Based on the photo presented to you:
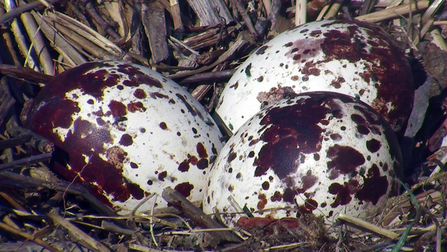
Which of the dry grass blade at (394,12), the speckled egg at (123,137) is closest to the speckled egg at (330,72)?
the speckled egg at (123,137)

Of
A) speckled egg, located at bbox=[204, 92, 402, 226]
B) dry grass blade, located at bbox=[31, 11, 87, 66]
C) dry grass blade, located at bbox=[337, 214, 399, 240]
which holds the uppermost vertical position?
dry grass blade, located at bbox=[31, 11, 87, 66]

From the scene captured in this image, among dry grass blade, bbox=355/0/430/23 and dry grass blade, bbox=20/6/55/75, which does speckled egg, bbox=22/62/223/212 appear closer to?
dry grass blade, bbox=20/6/55/75

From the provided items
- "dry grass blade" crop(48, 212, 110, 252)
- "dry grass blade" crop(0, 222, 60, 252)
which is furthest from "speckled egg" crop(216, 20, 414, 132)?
"dry grass blade" crop(0, 222, 60, 252)

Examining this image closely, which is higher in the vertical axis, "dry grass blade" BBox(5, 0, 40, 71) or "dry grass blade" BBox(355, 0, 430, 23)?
A: "dry grass blade" BBox(5, 0, 40, 71)

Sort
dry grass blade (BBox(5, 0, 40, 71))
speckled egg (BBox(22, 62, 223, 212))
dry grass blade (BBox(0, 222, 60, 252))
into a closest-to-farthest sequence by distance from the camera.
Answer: dry grass blade (BBox(0, 222, 60, 252)) → speckled egg (BBox(22, 62, 223, 212)) → dry grass blade (BBox(5, 0, 40, 71))

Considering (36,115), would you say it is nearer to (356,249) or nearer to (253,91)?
(253,91)

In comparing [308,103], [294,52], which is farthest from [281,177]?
[294,52]

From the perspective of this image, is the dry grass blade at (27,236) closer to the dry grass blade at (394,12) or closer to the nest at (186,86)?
the nest at (186,86)
